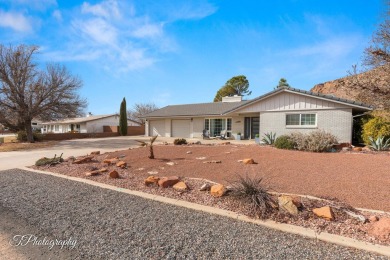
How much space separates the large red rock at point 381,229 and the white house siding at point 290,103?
12.3 metres

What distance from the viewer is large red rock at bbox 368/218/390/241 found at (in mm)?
2996

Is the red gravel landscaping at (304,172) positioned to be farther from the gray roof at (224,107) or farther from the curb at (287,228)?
the gray roof at (224,107)

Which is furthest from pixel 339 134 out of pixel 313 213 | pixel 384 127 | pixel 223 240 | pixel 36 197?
pixel 36 197

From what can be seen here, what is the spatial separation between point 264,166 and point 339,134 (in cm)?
919

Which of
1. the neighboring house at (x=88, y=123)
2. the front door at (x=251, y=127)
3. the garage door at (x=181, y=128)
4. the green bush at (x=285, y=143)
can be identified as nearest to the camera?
the green bush at (x=285, y=143)

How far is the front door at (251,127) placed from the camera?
19188 millimetres

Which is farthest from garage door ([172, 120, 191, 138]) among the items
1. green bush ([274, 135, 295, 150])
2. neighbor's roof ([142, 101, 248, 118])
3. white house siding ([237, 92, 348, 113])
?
green bush ([274, 135, 295, 150])

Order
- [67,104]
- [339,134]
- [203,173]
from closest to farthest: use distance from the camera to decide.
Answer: [203,173]
[339,134]
[67,104]

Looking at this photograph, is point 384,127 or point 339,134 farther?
point 339,134

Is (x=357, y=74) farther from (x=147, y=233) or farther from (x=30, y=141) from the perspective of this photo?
(x=30, y=141)

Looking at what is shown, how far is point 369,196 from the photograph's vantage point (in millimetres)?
4473

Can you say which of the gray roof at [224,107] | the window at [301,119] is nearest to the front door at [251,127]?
the gray roof at [224,107]

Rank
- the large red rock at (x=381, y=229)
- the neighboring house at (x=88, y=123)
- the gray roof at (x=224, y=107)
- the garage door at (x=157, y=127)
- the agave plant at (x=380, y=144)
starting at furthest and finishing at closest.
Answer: the neighboring house at (x=88, y=123)
the garage door at (x=157, y=127)
the gray roof at (x=224, y=107)
the agave plant at (x=380, y=144)
the large red rock at (x=381, y=229)

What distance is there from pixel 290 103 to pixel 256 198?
41.4ft
